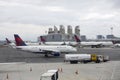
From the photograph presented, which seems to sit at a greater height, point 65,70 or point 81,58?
point 81,58

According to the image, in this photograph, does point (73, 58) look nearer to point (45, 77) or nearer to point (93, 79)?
point (93, 79)

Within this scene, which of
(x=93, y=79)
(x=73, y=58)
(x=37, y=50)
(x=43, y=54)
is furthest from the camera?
(x=43, y=54)

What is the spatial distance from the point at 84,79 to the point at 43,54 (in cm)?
6118

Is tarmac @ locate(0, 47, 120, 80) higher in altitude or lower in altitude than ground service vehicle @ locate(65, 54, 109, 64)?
lower

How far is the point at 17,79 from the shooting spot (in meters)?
45.7

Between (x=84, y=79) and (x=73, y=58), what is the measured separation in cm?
3066

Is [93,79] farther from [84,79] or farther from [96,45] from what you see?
[96,45]

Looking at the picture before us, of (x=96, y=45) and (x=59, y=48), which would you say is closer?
(x=59, y=48)

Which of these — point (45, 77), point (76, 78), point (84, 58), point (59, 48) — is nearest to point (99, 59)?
point (84, 58)

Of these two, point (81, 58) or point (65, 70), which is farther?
point (81, 58)

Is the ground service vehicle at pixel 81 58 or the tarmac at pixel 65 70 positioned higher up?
the ground service vehicle at pixel 81 58

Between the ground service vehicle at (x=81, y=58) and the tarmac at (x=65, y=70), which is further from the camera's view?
the ground service vehicle at (x=81, y=58)

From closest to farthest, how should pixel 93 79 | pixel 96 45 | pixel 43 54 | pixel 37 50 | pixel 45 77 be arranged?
1. pixel 45 77
2. pixel 93 79
3. pixel 37 50
4. pixel 43 54
5. pixel 96 45

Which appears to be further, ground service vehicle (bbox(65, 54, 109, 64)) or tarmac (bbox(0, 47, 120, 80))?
ground service vehicle (bbox(65, 54, 109, 64))
